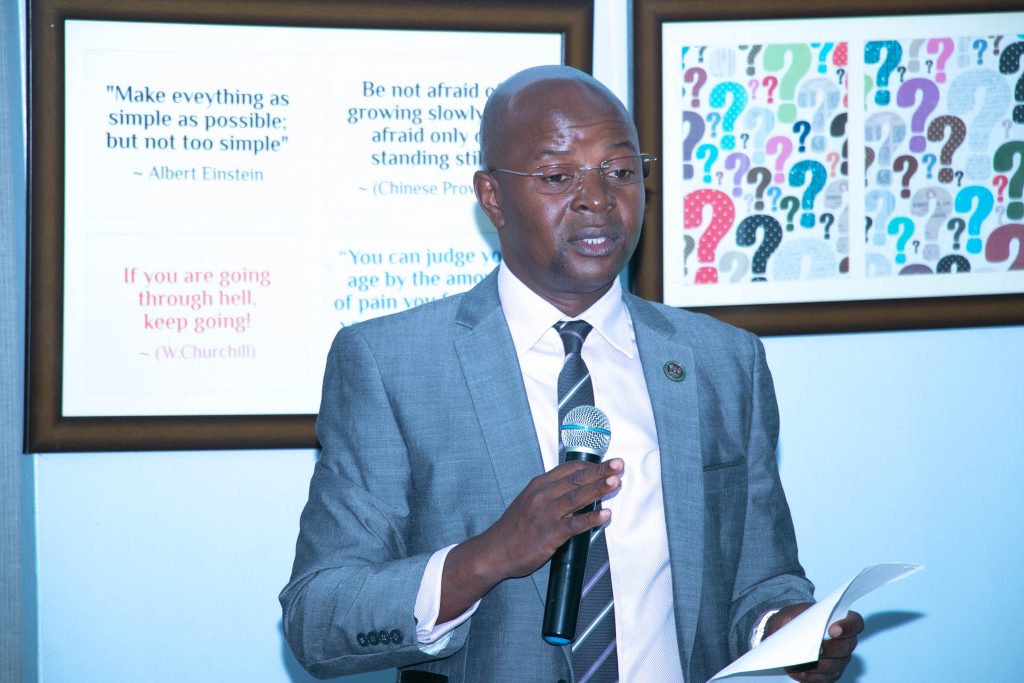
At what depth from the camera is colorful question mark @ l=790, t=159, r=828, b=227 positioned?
263cm

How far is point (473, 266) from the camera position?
8.54ft

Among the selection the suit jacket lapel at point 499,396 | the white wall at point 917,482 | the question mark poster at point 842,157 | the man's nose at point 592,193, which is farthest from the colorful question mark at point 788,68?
the suit jacket lapel at point 499,396

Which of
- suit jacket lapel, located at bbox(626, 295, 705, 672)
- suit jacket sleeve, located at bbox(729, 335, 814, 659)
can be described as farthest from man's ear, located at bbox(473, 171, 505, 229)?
suit jacket sleeve, located at bbox(729, 335, 814, 659)

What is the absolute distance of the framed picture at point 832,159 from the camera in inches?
102


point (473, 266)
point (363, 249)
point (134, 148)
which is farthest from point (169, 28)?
point (473, 266)

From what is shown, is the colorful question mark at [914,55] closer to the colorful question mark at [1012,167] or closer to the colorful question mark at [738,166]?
the colorful question mark at [1012,167]

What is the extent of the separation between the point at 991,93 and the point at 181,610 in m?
2.57

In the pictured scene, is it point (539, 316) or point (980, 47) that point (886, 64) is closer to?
point (980, 47)

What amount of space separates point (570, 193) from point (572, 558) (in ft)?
2.22

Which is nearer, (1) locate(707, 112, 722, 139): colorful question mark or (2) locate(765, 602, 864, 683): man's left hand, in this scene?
(2) locate(765, 602, 864, 683): man's left hand

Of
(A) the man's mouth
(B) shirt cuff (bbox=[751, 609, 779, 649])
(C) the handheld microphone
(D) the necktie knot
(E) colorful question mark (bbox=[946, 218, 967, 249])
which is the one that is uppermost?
(E) colorful question mark (bbox=[946, 218, 967, 249])

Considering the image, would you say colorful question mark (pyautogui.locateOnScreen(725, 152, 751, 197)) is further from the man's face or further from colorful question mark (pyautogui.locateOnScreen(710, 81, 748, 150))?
the man's face

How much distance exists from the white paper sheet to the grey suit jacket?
31 cm

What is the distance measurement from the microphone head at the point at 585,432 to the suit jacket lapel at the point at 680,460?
0.99ft
